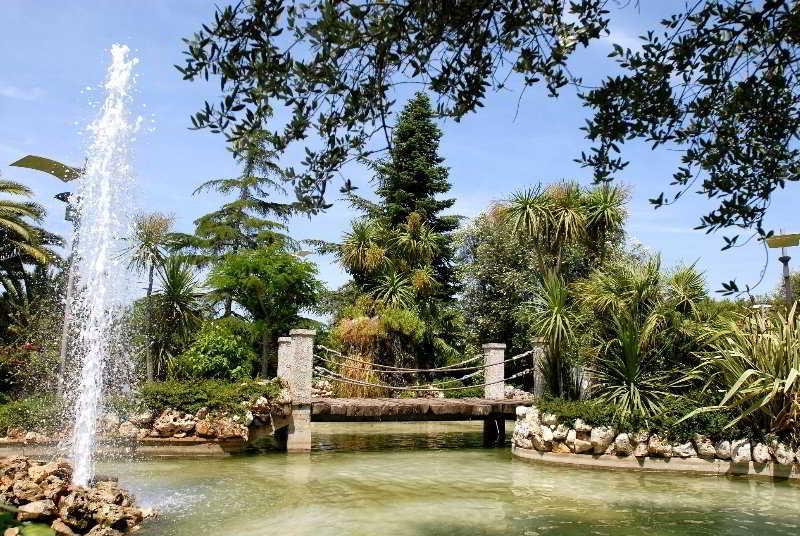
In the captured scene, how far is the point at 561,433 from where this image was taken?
12.1 metres

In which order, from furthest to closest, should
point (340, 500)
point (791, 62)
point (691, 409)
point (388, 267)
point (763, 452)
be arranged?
point (388, 267)
point (691, 409)
point (763, 452)
point (340, 500)
point (791, 62)

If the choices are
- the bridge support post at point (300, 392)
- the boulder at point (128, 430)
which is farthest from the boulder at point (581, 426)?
the boulder at point (128, 430)

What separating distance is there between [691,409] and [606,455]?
5.39ft

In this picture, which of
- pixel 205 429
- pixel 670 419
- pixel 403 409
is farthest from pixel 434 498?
pixel 205 429

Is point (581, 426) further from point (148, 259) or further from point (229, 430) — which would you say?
point (148, 259)

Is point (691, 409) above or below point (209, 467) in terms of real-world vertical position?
above

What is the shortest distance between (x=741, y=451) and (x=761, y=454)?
0.97ft

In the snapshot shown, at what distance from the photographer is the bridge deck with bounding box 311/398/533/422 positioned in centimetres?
1324

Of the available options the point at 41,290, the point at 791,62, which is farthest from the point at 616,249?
the point at 791,62

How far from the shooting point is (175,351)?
18594mm

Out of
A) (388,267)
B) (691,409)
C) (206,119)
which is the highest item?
(388,267)

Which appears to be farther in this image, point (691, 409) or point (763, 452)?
point (691, 409)

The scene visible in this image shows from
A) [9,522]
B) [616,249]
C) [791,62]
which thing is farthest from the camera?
[616,249]

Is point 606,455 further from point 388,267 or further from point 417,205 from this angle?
point 417,205
